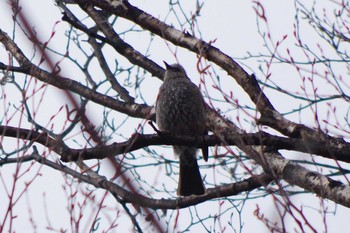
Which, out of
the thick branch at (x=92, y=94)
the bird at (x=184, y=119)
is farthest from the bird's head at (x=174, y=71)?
the thick branch at (x=92, y=94)

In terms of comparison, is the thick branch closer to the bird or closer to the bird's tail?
the bird

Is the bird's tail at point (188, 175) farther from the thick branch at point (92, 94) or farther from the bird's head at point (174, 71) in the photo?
the thick branch at point (92, 94)

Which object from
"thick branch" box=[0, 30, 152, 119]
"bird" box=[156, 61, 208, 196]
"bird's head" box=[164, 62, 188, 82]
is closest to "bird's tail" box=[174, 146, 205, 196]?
"bird" box=[156, 61, 208, 196]

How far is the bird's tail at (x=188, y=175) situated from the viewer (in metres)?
5.41

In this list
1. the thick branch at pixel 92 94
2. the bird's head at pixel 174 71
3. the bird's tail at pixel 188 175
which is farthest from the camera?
the bird's head at pixel 174 71

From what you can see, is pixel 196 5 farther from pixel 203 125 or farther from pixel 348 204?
pixel 348 204

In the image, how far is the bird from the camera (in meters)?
5.44

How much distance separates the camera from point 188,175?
18.1ft

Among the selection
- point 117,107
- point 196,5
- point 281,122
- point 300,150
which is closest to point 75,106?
point 300,150

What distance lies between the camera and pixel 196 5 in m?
6.28

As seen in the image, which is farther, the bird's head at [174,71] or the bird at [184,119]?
the bird's head at [174,71]

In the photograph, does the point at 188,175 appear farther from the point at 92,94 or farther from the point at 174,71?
the point at 92,94

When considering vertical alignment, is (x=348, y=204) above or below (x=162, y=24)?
below

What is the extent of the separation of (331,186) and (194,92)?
2.72 meters
